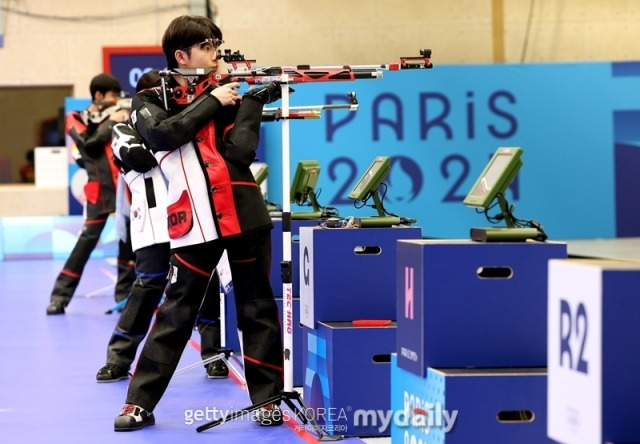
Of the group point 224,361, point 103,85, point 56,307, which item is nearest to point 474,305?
point 224,361

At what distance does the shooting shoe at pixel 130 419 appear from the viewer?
4.09 metres

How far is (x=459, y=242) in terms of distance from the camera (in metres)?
3.22

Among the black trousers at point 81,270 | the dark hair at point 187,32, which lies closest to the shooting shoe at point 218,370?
the dark hair at point 187,32

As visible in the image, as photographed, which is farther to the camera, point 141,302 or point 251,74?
point 141,302

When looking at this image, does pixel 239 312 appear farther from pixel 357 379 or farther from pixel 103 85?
pixel 103 85

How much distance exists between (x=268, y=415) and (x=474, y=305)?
1.21m

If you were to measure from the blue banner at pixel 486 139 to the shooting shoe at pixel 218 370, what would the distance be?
837cm

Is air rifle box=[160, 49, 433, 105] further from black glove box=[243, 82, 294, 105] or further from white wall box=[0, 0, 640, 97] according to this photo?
white wall box=[0, 0, 640, 97]

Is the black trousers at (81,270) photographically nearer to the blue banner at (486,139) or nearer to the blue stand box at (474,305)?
the blue stand box at (474,305)

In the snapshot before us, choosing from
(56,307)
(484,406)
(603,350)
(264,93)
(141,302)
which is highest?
(264,93)

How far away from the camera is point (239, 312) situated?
4176 millimetres

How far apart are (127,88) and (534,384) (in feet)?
37.8

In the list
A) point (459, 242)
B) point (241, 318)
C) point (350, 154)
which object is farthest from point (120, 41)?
point (459, 242)

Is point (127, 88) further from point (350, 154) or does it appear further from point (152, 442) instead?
point (152, 442)
